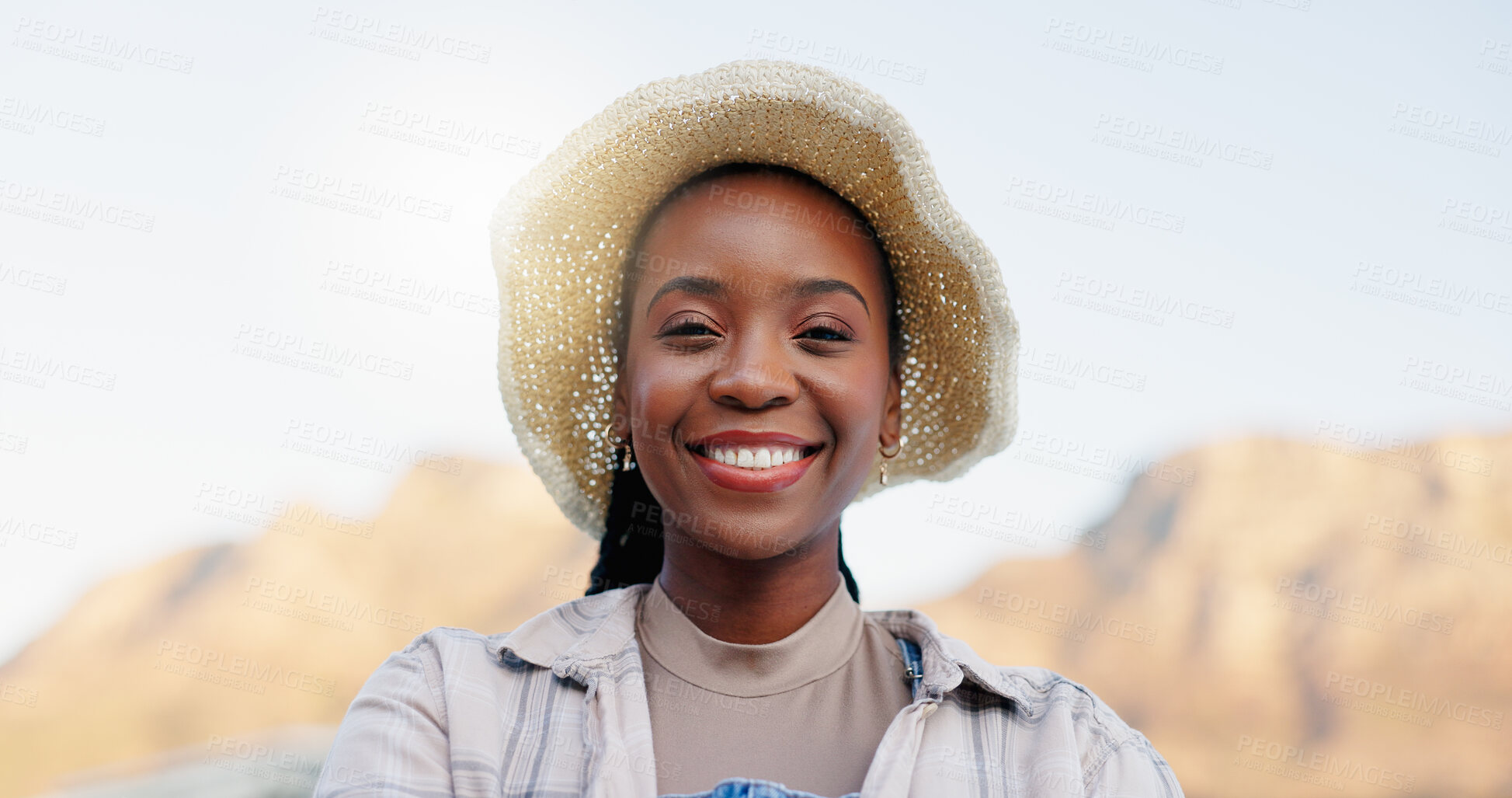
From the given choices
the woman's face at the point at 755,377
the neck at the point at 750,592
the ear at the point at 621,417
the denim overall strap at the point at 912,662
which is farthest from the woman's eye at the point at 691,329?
the denim overall strap at the point at 912,662

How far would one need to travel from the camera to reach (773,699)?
1.62m

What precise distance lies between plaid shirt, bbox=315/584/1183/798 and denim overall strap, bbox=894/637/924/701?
0.03m

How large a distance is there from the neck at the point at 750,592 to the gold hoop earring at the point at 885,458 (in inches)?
11.3

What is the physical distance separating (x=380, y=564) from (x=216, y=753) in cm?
137

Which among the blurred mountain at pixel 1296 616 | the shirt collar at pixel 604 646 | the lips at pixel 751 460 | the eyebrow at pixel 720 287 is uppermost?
the eyebrow at pixel 720 287

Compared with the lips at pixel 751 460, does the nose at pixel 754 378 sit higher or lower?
higher

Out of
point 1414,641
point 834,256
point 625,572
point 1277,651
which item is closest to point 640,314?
point 834,256

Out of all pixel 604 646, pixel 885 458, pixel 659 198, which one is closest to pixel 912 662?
pixel 885 458

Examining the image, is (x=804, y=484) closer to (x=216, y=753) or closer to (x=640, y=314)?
(x=640, y=314)

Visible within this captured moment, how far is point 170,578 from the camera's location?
5.89m

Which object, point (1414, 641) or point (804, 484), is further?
point (1414, 641)

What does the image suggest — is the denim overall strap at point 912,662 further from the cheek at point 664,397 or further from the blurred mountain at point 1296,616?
the blurred mountain at point 1296,616

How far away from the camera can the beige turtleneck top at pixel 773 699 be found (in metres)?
1.52

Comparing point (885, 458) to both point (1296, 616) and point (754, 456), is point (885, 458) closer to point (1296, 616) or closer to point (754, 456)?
point (754, 456)
